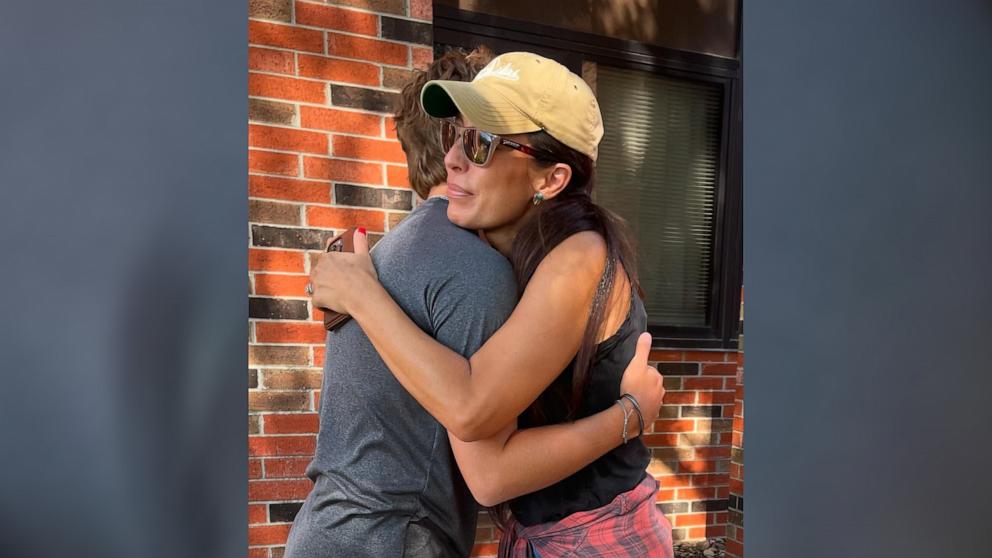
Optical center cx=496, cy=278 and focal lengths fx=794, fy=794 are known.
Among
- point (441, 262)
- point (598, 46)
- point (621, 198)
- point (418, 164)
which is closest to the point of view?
point (441, 262)

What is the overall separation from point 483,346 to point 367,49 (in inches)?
71.2

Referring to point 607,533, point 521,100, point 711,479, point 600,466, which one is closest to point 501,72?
point 521,100

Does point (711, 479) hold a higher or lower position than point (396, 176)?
lower

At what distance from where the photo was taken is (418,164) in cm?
166

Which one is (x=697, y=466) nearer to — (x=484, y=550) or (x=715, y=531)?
(x=715, y=531)

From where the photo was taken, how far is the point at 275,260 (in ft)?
8.79

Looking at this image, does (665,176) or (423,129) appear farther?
(665,176)

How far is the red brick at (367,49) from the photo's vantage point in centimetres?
275
